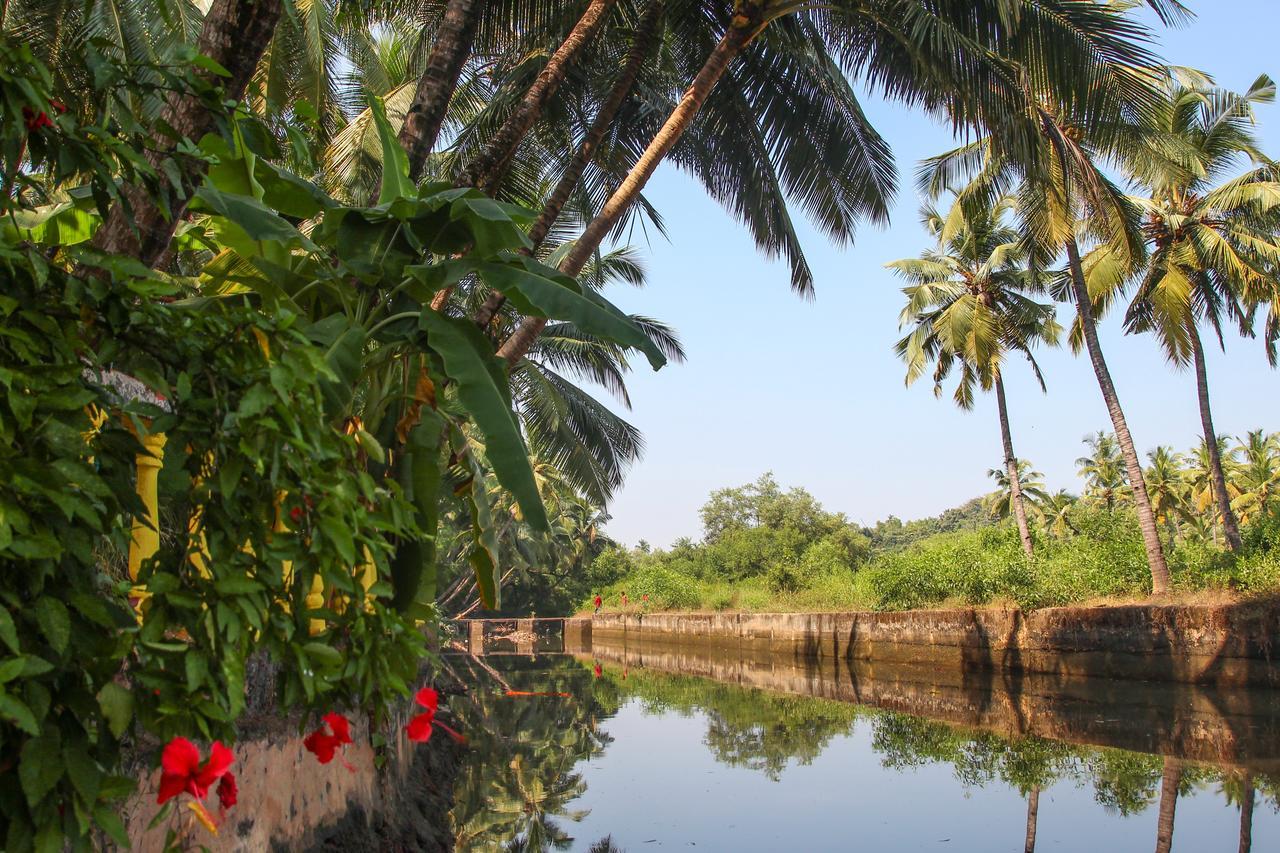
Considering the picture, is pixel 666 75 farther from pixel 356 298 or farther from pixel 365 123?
pixel 356 298

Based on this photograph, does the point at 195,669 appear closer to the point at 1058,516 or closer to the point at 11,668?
the point at 11,668

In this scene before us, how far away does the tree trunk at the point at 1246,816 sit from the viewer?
4.98 metres

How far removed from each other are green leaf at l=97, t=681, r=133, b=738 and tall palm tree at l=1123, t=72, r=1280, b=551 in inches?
605

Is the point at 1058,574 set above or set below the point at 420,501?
below

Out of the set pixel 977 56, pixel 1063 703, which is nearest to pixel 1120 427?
pixel 1063 703

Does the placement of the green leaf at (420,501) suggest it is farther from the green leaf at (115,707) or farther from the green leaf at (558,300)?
the green leaf at (115,707)

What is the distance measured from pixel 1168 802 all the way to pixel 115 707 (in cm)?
624

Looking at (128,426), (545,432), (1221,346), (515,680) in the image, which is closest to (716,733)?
(545,432)

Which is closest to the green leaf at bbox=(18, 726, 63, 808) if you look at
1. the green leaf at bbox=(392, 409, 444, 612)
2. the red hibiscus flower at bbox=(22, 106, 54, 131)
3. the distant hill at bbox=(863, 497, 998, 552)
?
the red hibiscus flower at bbox=(22, 106, 54, 131)

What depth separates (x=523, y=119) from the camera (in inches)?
249

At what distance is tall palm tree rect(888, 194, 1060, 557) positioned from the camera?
60.6ft

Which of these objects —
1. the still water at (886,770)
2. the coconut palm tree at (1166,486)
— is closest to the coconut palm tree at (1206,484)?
the coconut palm tree at (1166,486)

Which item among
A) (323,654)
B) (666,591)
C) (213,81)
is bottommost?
(666,591)

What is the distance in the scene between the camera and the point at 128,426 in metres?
1.90
